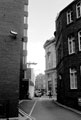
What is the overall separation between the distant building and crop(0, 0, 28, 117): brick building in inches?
1576

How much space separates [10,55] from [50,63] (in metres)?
43.3

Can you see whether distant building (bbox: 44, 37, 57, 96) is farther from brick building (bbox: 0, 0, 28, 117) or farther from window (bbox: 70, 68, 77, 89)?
brick building (bbox: 0, 0, 28, 117)

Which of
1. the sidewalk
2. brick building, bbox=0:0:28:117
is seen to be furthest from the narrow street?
brick building, bbox=0:0:28:117

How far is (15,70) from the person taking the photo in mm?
12758

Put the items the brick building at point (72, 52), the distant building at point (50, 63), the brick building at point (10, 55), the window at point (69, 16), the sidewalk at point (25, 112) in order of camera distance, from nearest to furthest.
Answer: the brick building at point (10, 55)
the sidewalk at point (25, 112)
the brick building at point (72, 52)
the window at point (69, 16)
the distant building at point (50, 63)

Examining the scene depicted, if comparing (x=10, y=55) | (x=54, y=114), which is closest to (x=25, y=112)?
(x=54, y=114)

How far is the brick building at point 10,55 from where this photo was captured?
39.9 feet

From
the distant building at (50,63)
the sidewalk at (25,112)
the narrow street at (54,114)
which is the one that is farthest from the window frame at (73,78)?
the distant building at (50,63)

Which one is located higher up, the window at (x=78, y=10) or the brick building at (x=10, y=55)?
the window at (x=78, y=10)

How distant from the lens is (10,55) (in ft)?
42.1

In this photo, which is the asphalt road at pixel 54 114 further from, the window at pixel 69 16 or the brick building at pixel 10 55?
the window at pixel 69 16

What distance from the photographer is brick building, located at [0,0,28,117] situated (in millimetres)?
12148

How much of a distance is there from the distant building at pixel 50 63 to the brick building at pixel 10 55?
4002 centimetres

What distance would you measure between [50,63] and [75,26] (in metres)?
37.3
